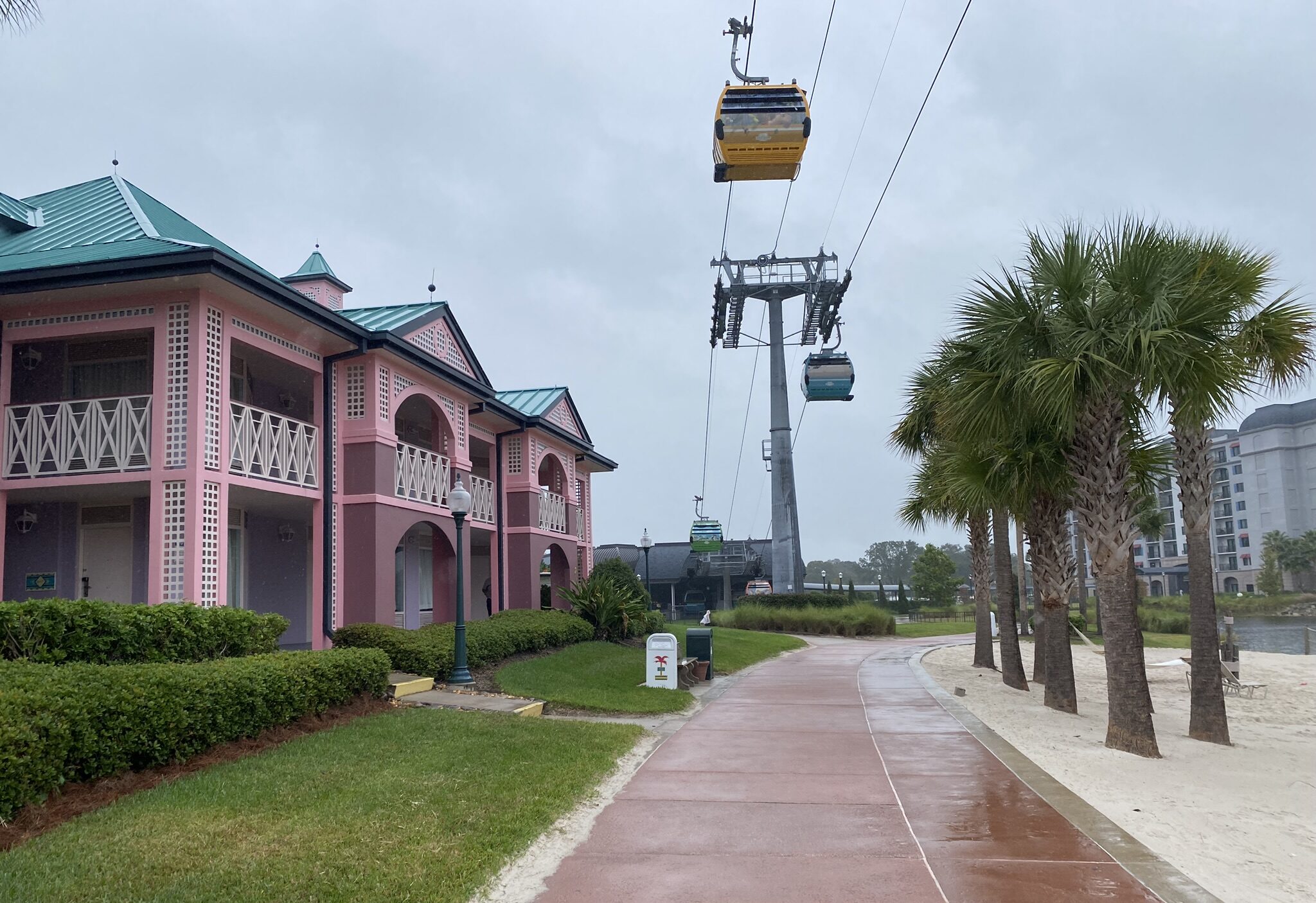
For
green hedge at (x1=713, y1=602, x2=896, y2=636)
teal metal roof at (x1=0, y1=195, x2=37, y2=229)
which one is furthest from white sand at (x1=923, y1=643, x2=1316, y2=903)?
green hedge at (x1=713, y1=602, x2=896, y2=636)

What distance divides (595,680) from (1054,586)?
26.0 ft

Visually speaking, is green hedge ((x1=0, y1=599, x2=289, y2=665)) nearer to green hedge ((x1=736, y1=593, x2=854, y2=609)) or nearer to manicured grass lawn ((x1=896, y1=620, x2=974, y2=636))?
green hedge ((x1=736, y1=593, x2=854, y2=609))

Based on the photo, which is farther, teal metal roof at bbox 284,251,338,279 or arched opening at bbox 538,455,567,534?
arched opening at bbox 538,455,567,534

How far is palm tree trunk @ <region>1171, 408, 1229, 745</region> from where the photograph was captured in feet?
40.9

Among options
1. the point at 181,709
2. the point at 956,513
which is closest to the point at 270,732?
the point at 181,709

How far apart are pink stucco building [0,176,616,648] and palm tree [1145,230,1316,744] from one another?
11.1 metres

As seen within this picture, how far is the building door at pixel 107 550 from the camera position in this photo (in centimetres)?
1553

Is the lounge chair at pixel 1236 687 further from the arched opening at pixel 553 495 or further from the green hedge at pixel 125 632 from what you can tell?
the green hedge at pixel 125 632

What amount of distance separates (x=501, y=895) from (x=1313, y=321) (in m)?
11.5

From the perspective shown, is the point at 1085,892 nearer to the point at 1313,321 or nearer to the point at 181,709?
the point at 181,709

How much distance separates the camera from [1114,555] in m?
11.8

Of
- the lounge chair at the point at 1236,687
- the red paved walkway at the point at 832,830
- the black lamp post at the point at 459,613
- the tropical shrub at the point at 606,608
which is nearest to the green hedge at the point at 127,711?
the black lamp post at the point at 459,613

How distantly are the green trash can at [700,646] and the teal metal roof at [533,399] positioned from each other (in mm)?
8455

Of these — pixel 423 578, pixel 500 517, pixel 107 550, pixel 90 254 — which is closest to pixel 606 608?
pixel 500 517
